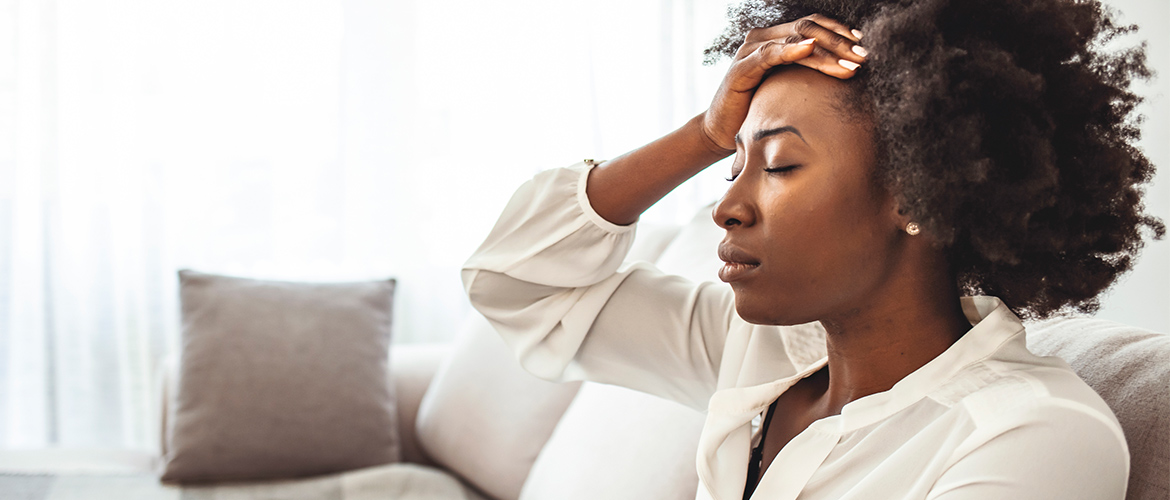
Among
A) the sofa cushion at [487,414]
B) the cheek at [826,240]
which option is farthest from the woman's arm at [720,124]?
the sofa cushion at [487,414]

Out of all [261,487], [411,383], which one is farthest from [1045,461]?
[411,383]

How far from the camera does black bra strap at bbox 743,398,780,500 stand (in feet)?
3.21

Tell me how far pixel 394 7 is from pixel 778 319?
2.04 metres

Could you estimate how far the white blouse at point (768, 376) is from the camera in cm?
70

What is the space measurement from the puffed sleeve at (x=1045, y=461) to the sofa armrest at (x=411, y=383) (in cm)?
156

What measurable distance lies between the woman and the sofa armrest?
1287 millimetres

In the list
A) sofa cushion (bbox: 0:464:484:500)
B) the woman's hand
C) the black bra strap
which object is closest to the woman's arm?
the woman's hand

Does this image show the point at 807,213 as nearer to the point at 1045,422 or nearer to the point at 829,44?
the point at 829,44

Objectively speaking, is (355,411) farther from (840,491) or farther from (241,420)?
(840,491)

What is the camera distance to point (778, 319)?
86 centimetres

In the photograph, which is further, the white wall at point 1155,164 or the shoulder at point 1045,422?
the white wall at point 1155,164

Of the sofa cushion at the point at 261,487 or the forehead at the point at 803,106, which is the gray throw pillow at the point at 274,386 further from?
the forehead at the point at 803,106

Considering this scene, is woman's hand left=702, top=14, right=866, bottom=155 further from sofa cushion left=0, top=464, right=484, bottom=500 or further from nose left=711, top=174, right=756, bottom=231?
sofa cushion left=0, top=464, right=484, bottom=500

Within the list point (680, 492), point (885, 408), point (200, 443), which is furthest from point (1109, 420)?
point (200, 443)
